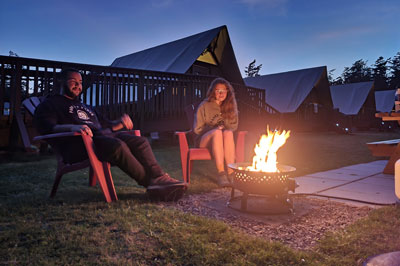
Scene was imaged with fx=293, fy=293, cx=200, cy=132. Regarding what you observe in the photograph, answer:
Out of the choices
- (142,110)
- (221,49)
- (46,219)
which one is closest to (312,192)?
(46,219)

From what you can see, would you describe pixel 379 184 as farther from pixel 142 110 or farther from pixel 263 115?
pixel 263 115

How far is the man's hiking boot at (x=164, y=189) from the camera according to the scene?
2522mm

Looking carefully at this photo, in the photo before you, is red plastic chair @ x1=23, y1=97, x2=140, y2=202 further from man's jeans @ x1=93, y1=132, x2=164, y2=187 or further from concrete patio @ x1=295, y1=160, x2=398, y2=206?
concrete patio @ x1=295, y1=160, x2=398, y2=206

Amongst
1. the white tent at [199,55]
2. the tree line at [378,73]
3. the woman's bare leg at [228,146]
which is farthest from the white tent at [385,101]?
the woman's bare leg at [228,146]

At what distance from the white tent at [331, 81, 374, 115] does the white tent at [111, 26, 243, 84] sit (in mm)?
13357

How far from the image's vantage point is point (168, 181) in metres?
2.58

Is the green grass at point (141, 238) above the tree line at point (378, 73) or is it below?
below

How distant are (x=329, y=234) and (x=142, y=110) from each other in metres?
6.00

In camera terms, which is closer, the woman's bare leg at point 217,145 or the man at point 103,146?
the man at point 103,146

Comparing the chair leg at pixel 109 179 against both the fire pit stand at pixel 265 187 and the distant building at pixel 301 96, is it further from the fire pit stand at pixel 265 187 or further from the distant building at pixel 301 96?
the distant building at pixel 301 96

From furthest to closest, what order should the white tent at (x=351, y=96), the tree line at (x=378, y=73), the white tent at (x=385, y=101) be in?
the tree line at (x=378, y=73)
the white tent at (x=385, y=101)
the white tent at (x=351, y=96)

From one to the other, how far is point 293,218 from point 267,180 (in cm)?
34

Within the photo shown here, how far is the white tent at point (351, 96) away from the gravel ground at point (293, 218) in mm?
20970

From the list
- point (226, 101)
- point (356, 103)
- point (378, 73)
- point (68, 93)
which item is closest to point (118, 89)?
point (226, 101)
